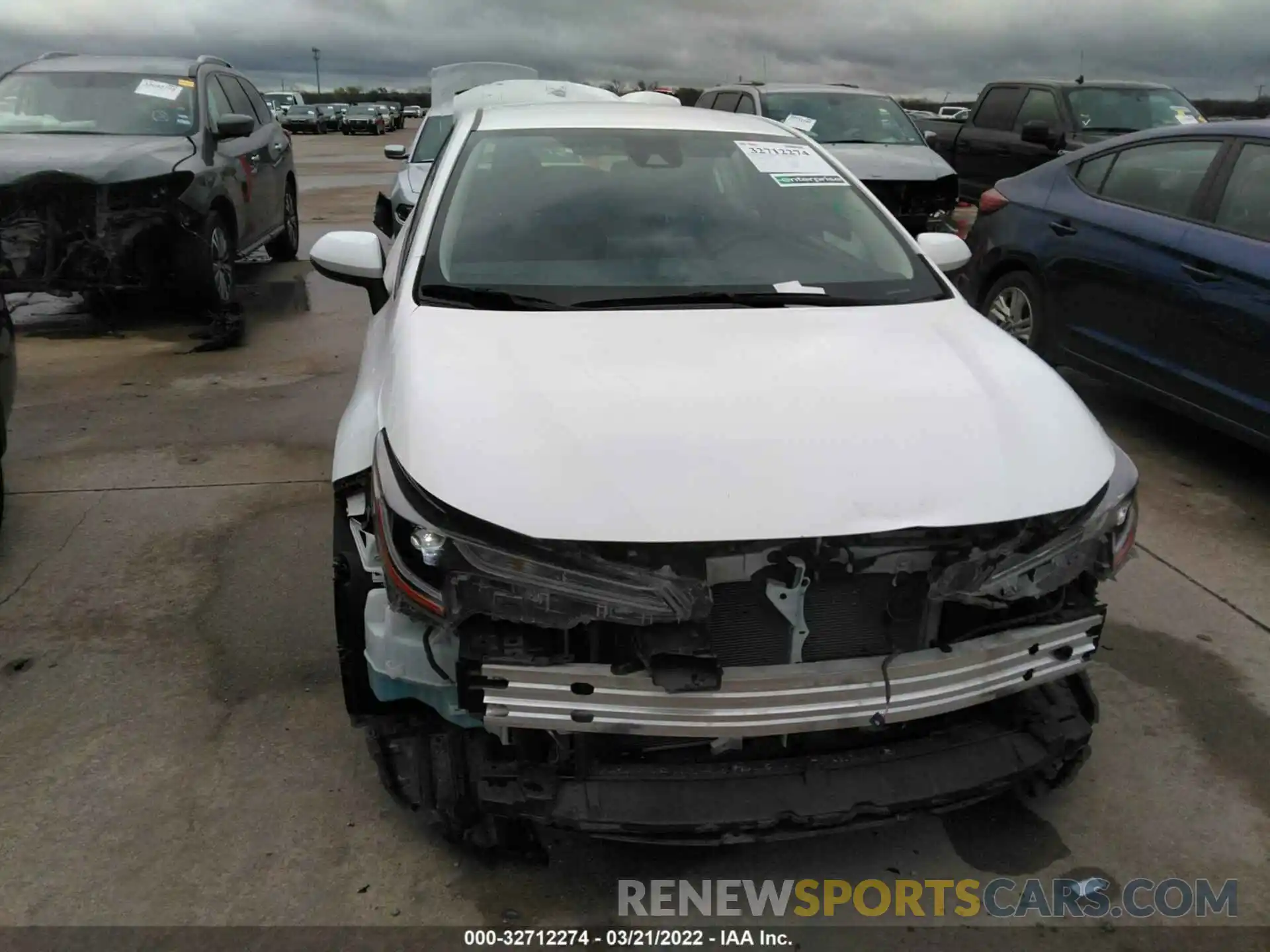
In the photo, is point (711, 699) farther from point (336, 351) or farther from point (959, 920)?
point (336, 351)

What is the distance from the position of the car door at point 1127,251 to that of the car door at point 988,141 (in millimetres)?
5985

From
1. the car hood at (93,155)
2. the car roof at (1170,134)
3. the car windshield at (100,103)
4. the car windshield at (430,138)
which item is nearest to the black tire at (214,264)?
the car hood at (93,155)

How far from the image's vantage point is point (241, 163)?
26.1ft

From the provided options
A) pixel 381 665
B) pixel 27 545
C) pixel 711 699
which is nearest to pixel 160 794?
pixel 381 665

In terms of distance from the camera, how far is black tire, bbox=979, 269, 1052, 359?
561 centimetres

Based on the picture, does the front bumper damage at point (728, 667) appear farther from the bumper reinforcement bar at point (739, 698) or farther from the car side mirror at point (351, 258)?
the car side mirror at point (351, 258)

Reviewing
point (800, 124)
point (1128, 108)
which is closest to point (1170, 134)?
point (800, 124)

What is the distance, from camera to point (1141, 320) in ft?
16.1

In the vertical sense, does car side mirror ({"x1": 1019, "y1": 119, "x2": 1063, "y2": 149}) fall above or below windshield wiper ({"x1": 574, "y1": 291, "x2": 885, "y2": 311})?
below

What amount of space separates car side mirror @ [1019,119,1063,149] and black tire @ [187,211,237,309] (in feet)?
22.7

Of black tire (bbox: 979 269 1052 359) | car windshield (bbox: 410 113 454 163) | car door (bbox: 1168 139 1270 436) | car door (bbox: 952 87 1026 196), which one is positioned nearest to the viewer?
car door (bbox: 1168 139 1270 436)

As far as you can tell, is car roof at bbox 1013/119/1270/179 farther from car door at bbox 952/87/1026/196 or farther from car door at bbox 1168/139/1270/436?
car door at bbox 952/87/1026/196

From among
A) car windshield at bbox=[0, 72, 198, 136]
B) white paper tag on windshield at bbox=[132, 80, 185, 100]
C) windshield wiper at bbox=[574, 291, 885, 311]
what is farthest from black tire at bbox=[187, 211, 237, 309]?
windshield wiper at bbox=[574, 291, 885, 311]

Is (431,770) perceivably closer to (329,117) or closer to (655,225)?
(655,225)
